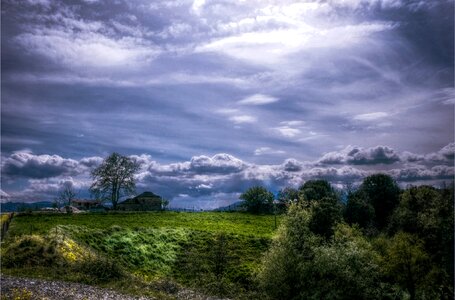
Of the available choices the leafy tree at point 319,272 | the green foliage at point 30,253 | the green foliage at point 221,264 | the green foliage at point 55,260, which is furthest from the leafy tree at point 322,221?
the green foliage at point 30,253

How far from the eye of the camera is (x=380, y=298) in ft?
158

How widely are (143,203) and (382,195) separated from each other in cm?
9376

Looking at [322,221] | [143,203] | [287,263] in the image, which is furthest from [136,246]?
[143,203]

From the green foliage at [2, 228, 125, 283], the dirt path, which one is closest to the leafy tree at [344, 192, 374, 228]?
the green foliage at [2, 228, 125, 283]

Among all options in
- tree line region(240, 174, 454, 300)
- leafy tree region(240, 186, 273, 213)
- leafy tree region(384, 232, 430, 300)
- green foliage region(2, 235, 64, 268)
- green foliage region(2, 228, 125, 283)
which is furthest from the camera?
leafy tree region(240, 186, 273, 213)

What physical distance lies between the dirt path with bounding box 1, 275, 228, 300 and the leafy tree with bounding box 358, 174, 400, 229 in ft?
297

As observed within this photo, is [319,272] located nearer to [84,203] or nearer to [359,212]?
[359,212]

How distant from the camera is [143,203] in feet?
523

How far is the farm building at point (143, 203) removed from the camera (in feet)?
497

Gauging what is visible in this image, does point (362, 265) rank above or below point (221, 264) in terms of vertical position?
above

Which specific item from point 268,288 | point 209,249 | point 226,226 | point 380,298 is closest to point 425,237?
point 380,298

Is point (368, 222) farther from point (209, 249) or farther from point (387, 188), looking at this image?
point (209, 249)

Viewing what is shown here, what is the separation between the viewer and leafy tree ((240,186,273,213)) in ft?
420

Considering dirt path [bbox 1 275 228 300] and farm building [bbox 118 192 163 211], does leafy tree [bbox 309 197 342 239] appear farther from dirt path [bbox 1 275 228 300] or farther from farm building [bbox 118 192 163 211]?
farm building [bbox 118 192 163 211]
